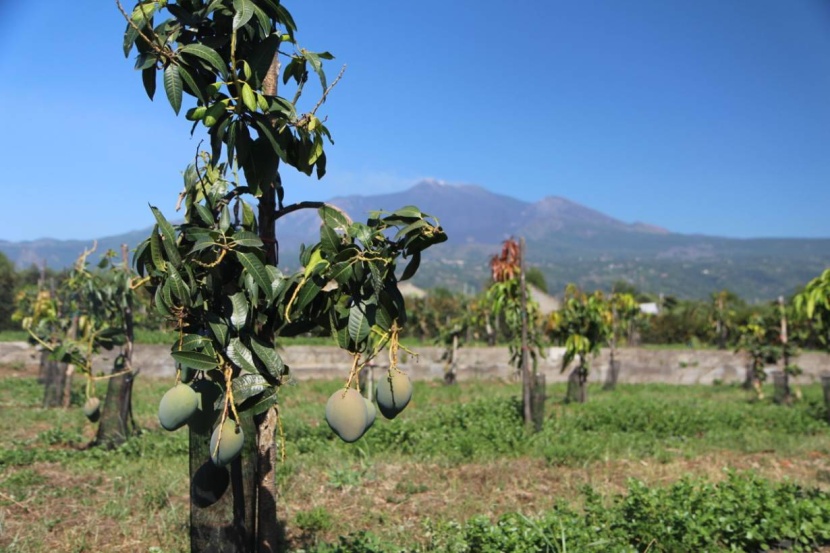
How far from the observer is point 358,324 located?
227 cm

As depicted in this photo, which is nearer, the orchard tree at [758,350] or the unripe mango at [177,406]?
the unripe mango at [177,406]

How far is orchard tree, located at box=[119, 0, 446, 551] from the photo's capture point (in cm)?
223

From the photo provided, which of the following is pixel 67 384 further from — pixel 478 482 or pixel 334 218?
pixel 334 218

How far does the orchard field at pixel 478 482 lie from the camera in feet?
14.1

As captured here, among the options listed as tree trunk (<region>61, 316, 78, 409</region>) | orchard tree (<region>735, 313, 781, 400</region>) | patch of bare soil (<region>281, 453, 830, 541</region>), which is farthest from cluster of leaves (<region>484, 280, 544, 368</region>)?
orchard tree (<region>735, 313, 781, 400</region>)

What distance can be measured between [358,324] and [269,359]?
34 centimetres

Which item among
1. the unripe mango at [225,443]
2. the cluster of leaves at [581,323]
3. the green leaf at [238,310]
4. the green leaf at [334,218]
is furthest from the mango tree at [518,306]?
the unripe mango at [225,443]

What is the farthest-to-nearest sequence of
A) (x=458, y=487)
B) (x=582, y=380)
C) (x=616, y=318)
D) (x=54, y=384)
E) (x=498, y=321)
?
(x=498, y=321)
(x=616, y=318)
(x=582, y=380)
(x=54, y=384)
(x=458, y=487)

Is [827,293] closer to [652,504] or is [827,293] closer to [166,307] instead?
[652,504]

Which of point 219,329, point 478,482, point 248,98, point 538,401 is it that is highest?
point 248,98

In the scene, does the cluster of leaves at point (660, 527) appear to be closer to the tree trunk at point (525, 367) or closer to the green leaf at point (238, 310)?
the green leaf at point (238, 310)

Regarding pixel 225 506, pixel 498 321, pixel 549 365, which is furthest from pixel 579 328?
pixel 498 321

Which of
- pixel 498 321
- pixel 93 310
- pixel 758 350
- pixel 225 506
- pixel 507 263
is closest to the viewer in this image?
pixel 225 506

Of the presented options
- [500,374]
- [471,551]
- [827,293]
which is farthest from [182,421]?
[500,374]
